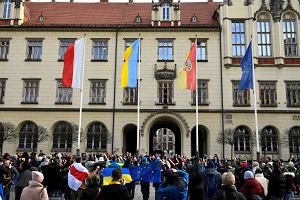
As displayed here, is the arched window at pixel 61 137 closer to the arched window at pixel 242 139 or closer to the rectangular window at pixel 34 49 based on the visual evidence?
the rectangular window at pixel 34 49

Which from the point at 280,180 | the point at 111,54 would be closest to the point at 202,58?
the point at 111,54

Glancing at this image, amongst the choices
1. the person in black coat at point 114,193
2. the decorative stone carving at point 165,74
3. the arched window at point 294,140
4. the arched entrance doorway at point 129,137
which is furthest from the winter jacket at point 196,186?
the arched window at point 294,140

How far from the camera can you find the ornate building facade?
28.8 meters

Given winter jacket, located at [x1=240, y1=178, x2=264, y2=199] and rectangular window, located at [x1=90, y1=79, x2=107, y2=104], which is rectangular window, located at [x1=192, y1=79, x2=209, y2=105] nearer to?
rectangular window, located at [x1=90, y1=79, x2=107, y2=104]

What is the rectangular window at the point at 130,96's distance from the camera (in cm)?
2967

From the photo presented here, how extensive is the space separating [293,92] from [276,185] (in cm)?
2231

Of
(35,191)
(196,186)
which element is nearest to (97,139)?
(196,186)

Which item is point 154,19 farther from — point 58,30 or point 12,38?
point 12,38

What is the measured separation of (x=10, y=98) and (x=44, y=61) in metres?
4.75

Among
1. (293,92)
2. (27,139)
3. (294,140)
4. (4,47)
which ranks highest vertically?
(4,47)

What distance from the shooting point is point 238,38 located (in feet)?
99.9

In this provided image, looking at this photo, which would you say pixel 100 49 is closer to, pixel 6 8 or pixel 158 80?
pixel 158 80

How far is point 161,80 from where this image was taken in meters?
30.0

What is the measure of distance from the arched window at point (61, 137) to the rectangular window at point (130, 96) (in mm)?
5734
